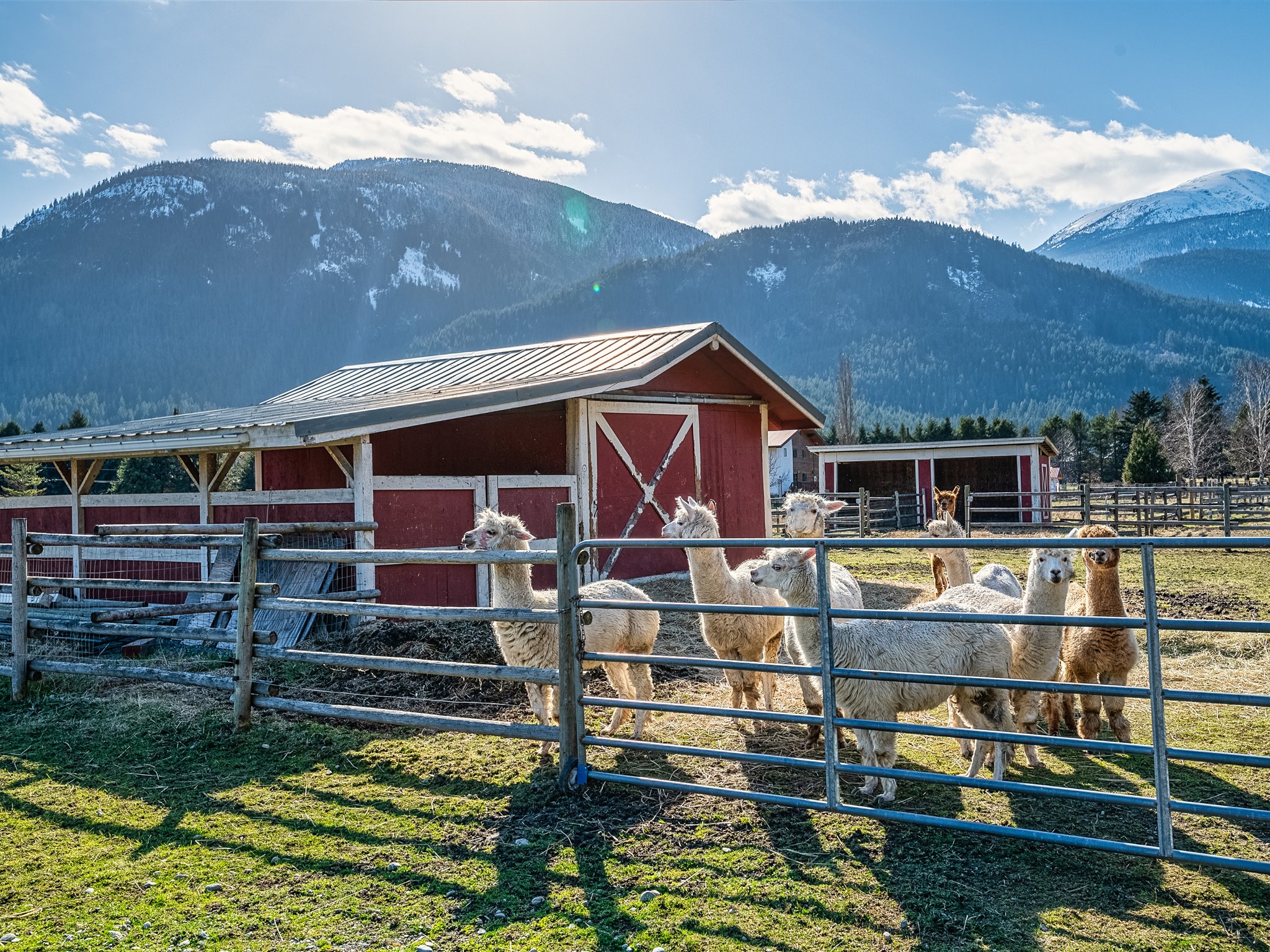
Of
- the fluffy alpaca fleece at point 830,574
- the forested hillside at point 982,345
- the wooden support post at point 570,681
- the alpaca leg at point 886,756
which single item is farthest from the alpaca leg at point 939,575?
the forested hillside at point 982,345

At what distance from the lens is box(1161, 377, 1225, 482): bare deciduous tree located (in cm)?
5316

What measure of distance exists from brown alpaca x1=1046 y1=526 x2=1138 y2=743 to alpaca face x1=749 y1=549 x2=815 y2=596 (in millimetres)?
2073

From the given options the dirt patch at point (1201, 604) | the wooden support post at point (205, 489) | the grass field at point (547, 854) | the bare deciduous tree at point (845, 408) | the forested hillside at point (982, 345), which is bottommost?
the grass field at point (547, 854)

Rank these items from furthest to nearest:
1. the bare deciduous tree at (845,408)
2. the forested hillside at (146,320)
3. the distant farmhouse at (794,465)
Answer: the forested hillside at (146,320) → the bare deciduous tree at (845,408) → the distant farmhouse at (794,465)

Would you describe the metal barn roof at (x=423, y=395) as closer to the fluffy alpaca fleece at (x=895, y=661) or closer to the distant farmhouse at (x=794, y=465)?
the fluffy alpaca fleece at (x=895, y=661)

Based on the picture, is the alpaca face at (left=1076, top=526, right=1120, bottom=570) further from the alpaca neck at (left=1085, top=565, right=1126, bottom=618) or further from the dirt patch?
the dirt patch

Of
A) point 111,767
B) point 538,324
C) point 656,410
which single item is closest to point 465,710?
point 111,767

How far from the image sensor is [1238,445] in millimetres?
54375

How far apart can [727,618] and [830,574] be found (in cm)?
87

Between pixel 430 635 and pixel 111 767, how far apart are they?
3.69 metres

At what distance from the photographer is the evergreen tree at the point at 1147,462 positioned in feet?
132

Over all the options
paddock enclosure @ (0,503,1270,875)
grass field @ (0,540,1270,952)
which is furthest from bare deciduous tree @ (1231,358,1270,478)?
grass field @ (0,540,1270,952)

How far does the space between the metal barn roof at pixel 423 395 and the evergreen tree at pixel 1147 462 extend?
2978cm

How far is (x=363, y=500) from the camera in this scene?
1070cm
